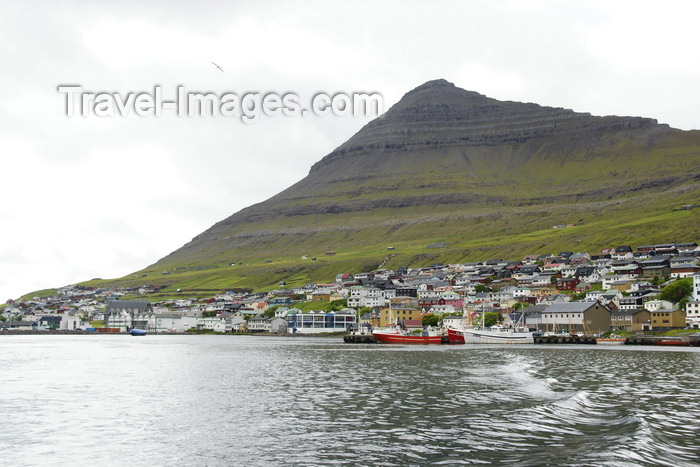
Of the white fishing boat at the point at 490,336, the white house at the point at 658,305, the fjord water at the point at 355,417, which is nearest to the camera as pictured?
the fjord water at the point at 355,417

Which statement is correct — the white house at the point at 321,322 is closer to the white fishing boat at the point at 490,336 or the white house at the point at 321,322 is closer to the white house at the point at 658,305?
the white fishing boat at the point at 490,336

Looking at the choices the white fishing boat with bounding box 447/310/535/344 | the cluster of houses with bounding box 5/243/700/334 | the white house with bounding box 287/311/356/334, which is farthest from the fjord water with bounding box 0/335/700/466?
the white house with bounding box 287/311/356/334

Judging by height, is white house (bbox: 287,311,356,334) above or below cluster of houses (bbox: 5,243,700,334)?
below

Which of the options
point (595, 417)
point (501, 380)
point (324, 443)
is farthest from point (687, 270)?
point (324, 443)

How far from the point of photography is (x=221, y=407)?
32594mm

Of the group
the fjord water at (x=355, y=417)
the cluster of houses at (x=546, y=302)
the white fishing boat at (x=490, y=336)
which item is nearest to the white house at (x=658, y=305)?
the cluster of houses at (x=546, y=302)

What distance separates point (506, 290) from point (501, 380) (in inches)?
5062

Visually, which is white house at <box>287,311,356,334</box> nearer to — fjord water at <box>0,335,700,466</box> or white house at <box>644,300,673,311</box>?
white house at <box>644,300,673,311</box>

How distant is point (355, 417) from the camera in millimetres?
28609

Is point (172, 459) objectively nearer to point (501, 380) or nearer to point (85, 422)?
point (85, 422)

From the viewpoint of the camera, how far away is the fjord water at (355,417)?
21453mm

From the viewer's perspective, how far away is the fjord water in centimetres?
2145

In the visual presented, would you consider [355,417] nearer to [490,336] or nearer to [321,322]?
[490,336]

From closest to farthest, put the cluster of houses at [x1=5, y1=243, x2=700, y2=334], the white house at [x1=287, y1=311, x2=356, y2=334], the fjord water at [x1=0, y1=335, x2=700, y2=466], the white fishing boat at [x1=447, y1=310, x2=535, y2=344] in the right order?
the fjord water at [x1=0, y1=335, x2=700, y2=466] → the white fishing boat at [x1=447, y1=310, x2=535, y2=344] → the cluster of houses at [x1=5, y1=243, x2=700, y2=334] → the white house at [x1=287, y1=311, x2=356, y2=334]
